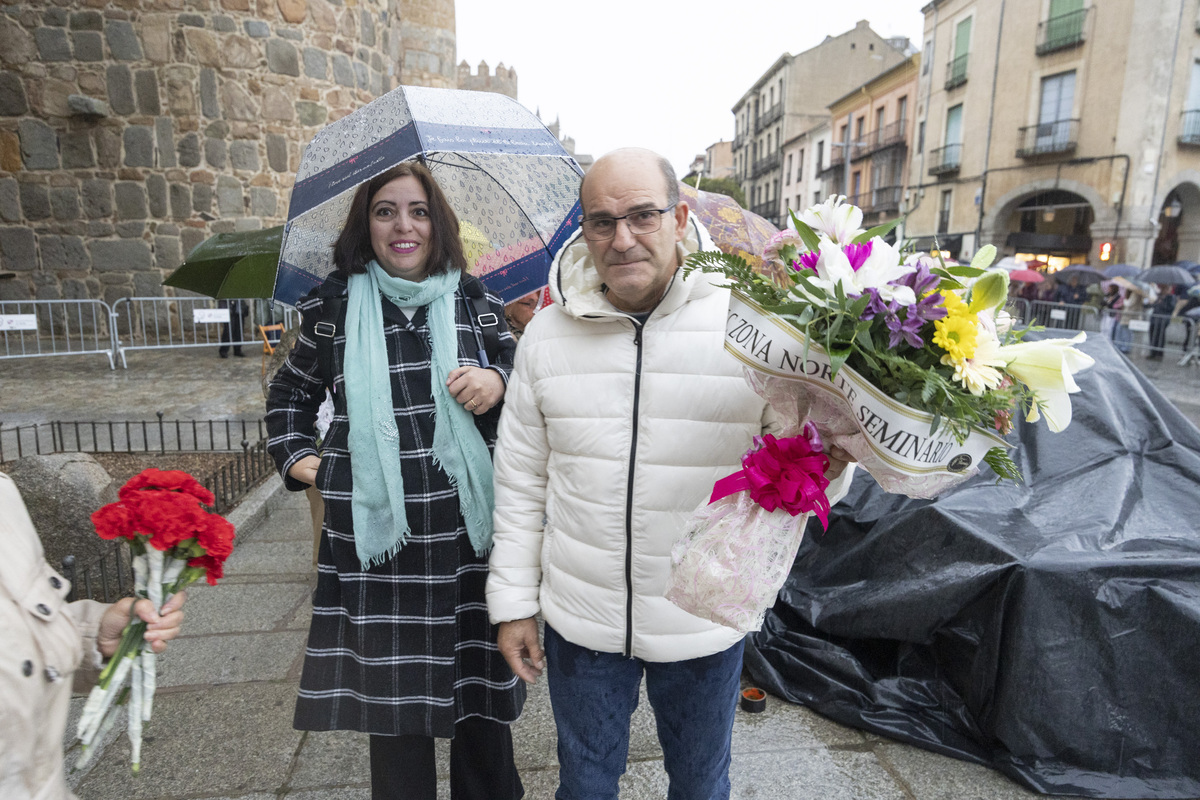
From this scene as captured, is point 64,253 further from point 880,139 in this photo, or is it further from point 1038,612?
point 880,139

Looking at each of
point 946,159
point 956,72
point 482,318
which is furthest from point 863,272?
point 956,72

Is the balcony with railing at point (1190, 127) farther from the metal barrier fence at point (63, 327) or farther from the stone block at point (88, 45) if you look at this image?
the metal barrier fence at point (63, 327)

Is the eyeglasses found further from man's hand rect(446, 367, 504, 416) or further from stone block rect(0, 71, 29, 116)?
stone block rect(0, 71, 29, 116)

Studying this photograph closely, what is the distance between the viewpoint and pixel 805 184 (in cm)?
4731

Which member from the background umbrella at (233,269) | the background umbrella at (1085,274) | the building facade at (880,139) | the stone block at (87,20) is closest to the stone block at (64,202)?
the stone block at (87,20)

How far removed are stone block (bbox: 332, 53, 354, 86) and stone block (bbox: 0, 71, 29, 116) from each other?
Result: 13.9ft

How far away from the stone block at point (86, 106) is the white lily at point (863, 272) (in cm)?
1220

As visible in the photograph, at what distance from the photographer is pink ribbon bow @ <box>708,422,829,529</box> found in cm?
139

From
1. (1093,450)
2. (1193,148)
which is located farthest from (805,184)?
(1093,450)

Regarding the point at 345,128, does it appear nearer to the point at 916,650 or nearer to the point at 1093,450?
the point at 916,650

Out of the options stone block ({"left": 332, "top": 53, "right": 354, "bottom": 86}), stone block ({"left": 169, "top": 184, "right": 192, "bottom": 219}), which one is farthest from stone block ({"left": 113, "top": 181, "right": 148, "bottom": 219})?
stone block ({"left": 332, "top": 53, "right": 354, "bottom": 86})

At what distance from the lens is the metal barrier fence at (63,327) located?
1034 centimetres

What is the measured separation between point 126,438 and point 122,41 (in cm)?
708

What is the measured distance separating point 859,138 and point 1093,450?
131 feet
